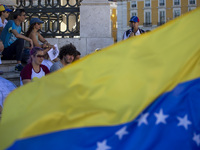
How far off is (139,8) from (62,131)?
5904cm

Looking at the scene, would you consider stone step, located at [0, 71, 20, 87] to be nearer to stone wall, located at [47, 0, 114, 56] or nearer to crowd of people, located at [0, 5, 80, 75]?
crowd of people, located at [0, 5, 80, 75]

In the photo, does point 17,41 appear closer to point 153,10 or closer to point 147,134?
point 147,134

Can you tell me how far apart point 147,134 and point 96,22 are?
6410 millimetres

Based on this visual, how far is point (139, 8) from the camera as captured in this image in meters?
60.0

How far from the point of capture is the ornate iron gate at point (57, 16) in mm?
8922

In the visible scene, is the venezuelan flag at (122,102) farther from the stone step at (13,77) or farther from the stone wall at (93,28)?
the stone wall at (93,28)

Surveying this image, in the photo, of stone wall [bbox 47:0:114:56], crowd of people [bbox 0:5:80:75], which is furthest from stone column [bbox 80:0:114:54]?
crowd of people [bbox 0:5:80:75]

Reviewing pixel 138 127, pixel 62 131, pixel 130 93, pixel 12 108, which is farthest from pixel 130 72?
pixel 12 108

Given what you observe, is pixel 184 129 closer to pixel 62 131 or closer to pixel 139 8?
pixel 62 131

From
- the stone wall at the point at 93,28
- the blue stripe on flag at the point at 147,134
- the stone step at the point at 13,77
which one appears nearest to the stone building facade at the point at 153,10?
the stone wall at the point at 93,28

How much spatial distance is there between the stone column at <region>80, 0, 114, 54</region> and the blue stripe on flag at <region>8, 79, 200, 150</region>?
6.14 metres

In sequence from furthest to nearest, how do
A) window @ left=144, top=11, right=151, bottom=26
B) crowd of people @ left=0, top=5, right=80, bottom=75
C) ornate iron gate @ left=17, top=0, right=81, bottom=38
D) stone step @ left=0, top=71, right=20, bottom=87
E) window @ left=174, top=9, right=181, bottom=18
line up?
window @ left=144, top=11, right=151, bottom=26
window @ left=174, top=9, right=181, bottom=18
ornate iron gate @ left=17, top=0, right=81, bottom=38
crowd of people @ left=0, top=5, right=80, bottom=75
stone step @ left=0, top=71, right=20, bottom=87

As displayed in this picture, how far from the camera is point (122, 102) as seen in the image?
2.50 m

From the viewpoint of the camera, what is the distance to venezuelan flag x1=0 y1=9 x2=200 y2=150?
2443mm
